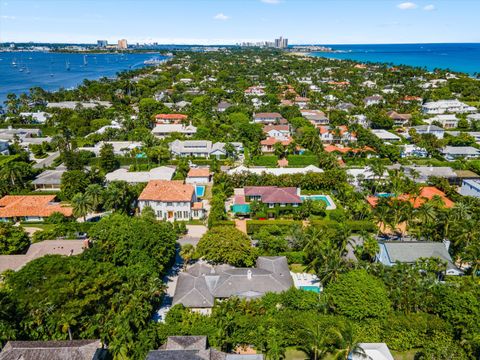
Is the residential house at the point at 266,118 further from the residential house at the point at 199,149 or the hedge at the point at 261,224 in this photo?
the hedge at the point at 261,224

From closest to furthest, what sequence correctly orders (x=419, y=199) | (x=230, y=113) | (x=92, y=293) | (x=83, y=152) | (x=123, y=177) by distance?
1. (x=92, y=293)
2. (x=419, y=199)
3. (x=123, y=177)
4. (x=83, y=152)
5. (x=230, y=113)

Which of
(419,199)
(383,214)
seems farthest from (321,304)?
(419,199)

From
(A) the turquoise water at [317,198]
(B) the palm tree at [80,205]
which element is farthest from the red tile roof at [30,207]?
(A) the turquoise water at [317,198]

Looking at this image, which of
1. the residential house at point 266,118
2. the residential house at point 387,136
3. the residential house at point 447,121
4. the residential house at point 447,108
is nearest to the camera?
the residential house at point 387,136

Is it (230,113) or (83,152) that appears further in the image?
(230,113)

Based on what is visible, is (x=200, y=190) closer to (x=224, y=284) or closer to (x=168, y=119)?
(x=224, y=284)

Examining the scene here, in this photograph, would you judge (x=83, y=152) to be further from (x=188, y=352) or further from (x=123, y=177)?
(x=188, y=352)
